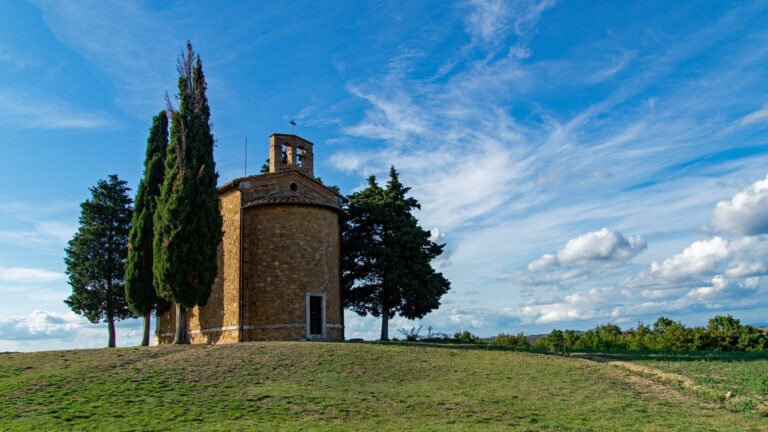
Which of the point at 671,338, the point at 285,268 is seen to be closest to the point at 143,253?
the point at 285,268

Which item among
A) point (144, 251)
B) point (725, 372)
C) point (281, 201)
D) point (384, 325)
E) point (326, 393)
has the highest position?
point (281, 201)

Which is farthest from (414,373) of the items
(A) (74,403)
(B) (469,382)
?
(A) (74,403)

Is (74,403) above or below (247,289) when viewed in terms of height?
below

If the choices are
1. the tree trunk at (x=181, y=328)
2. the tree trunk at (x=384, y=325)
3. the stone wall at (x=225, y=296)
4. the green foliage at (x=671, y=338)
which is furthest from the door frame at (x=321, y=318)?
the green foliage at (x=671, y=338)

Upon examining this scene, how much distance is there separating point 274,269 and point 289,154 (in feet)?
23.1

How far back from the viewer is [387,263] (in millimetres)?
30750

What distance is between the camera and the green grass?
1550cm

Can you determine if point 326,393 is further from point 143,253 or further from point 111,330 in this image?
point 111,330

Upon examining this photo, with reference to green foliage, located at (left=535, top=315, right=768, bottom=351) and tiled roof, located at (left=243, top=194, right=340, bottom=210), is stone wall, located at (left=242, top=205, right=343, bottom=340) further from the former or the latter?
green foliage, located at (left=535, top=315, right=768, bottom=351)

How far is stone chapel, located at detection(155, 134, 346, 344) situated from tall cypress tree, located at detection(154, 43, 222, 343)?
7.03ft

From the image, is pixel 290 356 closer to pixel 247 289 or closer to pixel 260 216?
pixel 247 289

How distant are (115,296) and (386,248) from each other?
1593cm

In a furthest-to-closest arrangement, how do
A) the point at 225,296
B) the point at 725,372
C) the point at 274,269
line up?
the point at 225,296
the point at 274,269
the point at 725,372

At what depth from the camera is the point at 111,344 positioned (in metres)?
32.1
